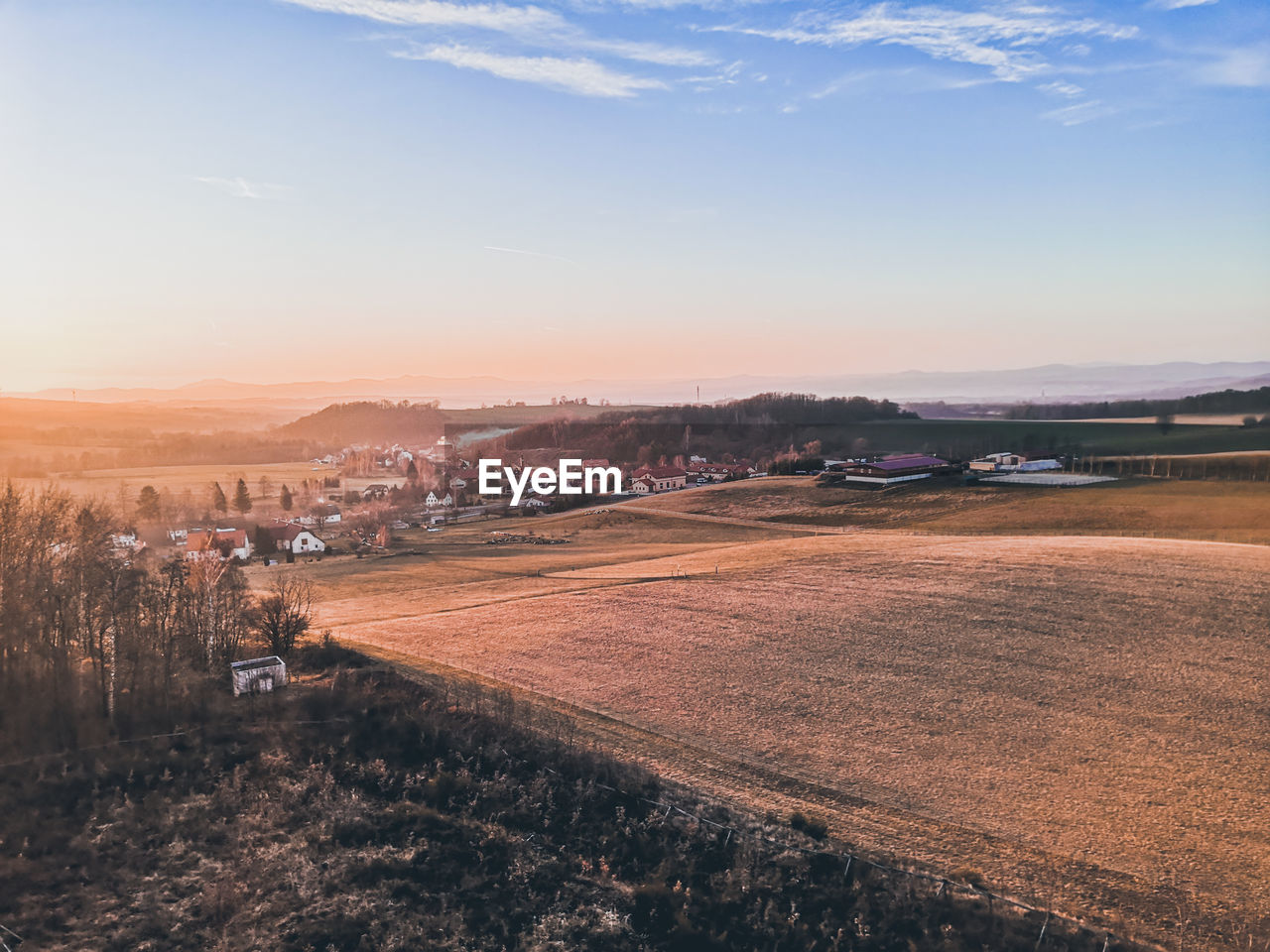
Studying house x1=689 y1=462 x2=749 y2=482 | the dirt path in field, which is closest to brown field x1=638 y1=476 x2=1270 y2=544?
house x1=689 y1=462 x2=749 y2=482

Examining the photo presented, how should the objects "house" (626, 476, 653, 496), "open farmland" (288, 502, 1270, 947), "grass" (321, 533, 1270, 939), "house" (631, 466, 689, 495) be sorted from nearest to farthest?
"open farmland" (288, 502, 1270, 947)
"grass" (321, 533, 1270, 939)
"house" (626, 476, 653, 496)
"house" (631, 466, 689, 495)

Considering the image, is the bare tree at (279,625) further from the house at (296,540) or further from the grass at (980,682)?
the house at (296,540)

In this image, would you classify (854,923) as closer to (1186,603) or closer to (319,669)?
(319,669)

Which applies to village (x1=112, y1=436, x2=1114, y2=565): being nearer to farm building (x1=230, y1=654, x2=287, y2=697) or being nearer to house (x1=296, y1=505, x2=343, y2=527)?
house (x1=296, y1=505, x2=343, y2=527)

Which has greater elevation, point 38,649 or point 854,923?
point 38,649

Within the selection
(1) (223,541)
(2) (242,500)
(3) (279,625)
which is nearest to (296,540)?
(1) (223,541)

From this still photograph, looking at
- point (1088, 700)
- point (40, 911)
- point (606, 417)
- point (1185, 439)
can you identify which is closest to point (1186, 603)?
point (1088, 700)

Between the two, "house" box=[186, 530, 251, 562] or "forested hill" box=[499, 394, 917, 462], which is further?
"forested hill" box=[499, 394, 917, 462]
